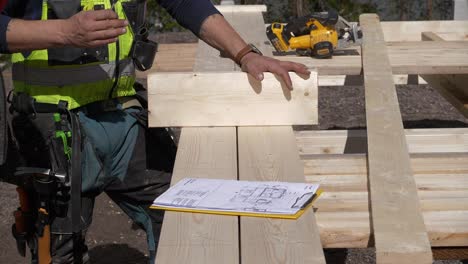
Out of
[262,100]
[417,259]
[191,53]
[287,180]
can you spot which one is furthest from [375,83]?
[191,53]

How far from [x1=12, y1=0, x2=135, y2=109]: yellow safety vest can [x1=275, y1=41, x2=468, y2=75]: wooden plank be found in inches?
54.2

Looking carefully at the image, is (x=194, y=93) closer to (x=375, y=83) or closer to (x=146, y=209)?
(x=146, y=209)

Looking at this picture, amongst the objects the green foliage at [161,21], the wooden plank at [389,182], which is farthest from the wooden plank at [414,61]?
the green foliage at [161,21]

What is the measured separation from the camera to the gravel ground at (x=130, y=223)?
534cm

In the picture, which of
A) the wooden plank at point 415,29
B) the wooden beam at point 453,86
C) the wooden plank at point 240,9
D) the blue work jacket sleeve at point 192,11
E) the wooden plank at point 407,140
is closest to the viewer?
the blue work jacket sleeve at point 192,11

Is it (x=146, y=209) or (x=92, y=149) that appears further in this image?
(x=146, y=209)

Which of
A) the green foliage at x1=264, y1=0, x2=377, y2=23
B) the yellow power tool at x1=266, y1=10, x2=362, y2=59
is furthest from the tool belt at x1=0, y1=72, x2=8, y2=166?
the green foliage at x1=264, y1=0, x2=377, y2=23

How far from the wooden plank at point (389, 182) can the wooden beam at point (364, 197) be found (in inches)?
4.8

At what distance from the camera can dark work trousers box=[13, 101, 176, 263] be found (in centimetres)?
358

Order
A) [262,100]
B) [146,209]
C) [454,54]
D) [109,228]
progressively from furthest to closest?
[109,228], [454,54], [146,209], [262,100]

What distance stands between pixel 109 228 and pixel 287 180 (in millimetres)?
3160

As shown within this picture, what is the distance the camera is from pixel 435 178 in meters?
3.22

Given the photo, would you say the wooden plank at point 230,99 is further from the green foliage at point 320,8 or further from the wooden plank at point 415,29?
the green foliage at point 320,8

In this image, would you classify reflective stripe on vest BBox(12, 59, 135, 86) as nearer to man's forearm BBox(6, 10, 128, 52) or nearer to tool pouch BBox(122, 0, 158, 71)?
tool pouch BBox(122, 0, 158, 71)
